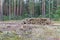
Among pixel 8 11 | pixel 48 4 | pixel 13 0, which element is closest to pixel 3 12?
pixel 8 11

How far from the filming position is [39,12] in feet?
33.4

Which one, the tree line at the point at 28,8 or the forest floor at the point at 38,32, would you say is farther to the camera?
the tree line at the point at 28,8

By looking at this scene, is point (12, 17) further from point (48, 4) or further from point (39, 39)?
point (39, 39)

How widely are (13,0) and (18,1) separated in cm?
31

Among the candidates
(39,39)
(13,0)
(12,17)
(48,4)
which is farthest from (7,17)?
(39,39)

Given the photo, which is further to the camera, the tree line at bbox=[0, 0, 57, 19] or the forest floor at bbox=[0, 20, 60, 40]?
the tree line at bbox=[0, 0, 57, 19]

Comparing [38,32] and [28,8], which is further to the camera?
[28,8]

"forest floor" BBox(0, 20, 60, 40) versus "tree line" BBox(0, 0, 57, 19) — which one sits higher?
"tree line" BBox(0, 0, 57, 19)

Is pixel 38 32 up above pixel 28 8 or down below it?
below

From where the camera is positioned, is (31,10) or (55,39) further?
(31,10)

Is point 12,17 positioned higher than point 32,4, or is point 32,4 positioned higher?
point 32,4

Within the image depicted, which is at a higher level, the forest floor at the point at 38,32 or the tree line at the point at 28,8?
the tree line at the point at 28,8

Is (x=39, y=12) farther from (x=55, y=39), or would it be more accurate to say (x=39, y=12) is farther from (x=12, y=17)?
(x=55, y=39)

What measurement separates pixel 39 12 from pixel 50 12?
67 centimetres
